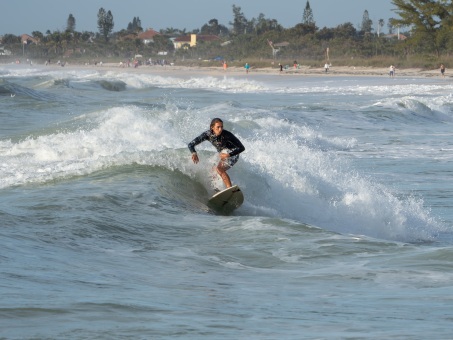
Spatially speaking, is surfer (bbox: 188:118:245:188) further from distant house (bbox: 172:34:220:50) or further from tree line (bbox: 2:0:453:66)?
distant house (bbox: 172:34:220:50)

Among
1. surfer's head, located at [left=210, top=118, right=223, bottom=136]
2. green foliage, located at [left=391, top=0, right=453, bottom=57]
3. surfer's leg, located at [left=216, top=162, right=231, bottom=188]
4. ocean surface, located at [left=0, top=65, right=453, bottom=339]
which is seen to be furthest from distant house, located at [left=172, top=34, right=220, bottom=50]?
surfer's head, located at [left=210, top=118, right=223, bottom=136]

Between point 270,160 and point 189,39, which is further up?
point 189,39

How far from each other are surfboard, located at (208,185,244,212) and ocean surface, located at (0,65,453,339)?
21 centimetres

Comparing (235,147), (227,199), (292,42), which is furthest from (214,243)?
(292,42)

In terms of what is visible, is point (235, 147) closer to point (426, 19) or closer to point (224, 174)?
point (224, 174)

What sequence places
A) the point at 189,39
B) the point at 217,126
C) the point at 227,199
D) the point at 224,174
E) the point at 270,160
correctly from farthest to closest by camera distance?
1. the point at 189,39
2. the point at 270,160
3. the point at 224,174
4. the point at 227,199
5. the point at 217,126

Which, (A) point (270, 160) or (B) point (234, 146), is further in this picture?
(A) point (270, 160)

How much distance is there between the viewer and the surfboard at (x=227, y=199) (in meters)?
11.8

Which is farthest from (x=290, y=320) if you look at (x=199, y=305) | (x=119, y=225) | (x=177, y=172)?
(x=177, y=172)

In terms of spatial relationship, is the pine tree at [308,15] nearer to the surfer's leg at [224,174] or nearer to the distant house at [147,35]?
the distant house at [147,35]

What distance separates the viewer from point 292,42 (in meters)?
123

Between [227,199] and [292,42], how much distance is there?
113 metres

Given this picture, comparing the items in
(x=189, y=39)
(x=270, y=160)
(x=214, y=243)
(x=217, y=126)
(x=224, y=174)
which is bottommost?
(x=214, y=243)

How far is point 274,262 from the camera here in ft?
28.4
